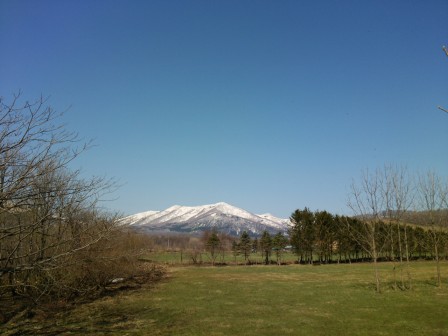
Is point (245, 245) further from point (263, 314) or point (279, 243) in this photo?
point (263, 314)

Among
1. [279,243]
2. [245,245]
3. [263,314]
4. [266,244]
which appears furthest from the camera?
[245,245]

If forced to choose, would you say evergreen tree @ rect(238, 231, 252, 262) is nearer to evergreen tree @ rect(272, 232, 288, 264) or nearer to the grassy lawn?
evergreen tree @ rect(272, 232, 288, 264)

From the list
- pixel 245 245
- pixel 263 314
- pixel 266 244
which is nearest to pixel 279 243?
pixel 266 244

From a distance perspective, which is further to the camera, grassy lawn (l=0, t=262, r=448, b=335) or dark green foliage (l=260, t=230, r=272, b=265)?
dark green foliage (l=260, t=230, r=272, b=265)

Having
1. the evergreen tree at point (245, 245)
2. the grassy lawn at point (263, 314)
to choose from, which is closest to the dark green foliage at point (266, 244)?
the evergreen tree at point (245, 245)


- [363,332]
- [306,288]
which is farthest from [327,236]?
[363,332]

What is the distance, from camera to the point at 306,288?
21188 millimetres

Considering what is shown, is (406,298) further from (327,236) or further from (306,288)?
(327,236)

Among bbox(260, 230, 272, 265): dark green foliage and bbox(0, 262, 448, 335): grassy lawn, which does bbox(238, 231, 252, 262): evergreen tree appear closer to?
bbox(260, 230, 272, 265): dark green foliage

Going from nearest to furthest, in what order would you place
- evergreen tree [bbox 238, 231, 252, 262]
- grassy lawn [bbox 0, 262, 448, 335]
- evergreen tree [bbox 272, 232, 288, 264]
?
grassy lawn [bbox 0, 262, 448, 335] → evergreen tree [bbox 272, 232, 288, 264] → evergreen tree [bbox 238, 231, 252, 262]

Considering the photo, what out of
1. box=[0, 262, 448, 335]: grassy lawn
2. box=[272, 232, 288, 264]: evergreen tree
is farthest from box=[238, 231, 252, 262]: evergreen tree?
box=[0, 262, 448, 335]: grassy lawn

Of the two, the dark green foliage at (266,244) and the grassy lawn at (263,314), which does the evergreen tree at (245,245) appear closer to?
the dark green foliage at (266,244)

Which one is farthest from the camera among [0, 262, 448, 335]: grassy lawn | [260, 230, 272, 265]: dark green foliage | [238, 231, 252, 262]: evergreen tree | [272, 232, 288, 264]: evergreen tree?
[238, 231, 252, 262]: evergreen tree

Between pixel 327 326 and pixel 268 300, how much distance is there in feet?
19.5
